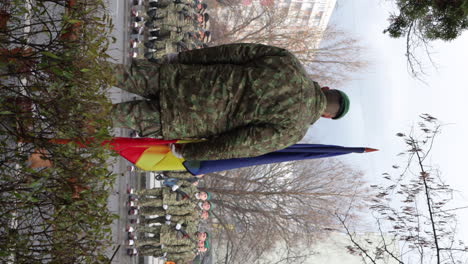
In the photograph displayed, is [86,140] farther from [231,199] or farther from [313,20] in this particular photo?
[313,20]

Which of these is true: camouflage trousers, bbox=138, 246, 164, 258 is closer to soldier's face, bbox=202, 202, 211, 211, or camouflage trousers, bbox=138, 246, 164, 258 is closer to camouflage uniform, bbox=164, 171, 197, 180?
soldier's face, bbox=202, 202, 211, 211

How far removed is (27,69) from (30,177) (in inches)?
32.4

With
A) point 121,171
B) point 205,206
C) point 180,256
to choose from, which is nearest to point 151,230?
point 180,256

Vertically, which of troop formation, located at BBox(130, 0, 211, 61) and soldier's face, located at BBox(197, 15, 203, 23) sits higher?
soldier's face, located at BBox(197, 15, 203, 23)

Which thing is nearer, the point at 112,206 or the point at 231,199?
the point at 112,206

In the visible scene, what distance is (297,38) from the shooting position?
13.0 metres

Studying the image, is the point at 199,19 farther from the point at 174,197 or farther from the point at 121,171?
the point at 121,171

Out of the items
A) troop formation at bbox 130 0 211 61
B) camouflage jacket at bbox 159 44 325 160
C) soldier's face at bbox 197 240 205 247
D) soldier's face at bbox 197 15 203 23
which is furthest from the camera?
soldier's face at bbox 197 15 203 23

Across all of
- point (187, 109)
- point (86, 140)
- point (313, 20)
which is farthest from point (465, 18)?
point (313, 20)

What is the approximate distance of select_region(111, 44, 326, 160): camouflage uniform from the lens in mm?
3418

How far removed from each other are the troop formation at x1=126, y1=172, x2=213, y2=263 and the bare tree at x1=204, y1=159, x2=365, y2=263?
3775mm

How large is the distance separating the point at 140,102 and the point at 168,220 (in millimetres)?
5374

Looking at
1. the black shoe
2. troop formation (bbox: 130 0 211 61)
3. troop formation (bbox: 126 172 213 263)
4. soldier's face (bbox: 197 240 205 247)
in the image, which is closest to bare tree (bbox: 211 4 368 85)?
troop formation (bbox: 130 0 211 61)

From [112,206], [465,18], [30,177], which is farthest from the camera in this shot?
[112,206]
